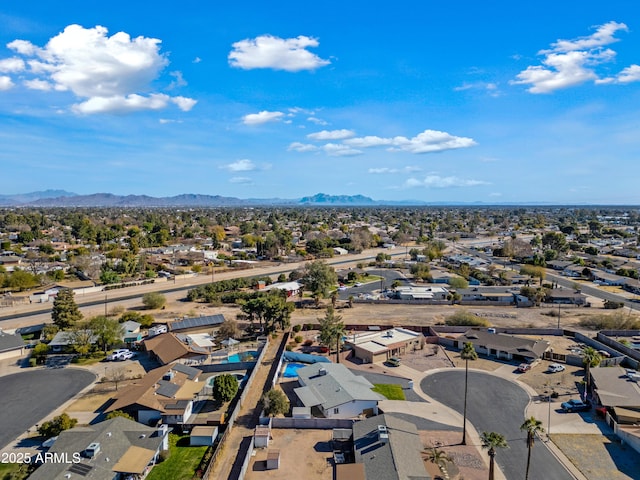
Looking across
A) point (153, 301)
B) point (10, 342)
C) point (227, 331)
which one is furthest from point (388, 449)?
point (153, 301)

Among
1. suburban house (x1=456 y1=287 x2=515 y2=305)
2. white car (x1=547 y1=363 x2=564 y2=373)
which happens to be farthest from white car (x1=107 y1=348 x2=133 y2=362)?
suburban house (x1=456 y1=287 x2=515 y2=305)

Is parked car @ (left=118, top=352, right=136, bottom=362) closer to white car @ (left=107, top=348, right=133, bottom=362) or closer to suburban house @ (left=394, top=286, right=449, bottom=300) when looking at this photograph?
white car @ (left=107, top=348, right=133, bottom=362)

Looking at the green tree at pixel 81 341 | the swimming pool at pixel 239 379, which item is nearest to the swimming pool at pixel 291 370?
the swimming pool at pixel 239 379

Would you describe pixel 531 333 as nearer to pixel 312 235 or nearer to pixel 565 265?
pixel 565 265

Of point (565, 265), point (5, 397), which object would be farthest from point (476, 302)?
point (5, 397)

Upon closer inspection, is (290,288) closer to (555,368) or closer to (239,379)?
(239,379)

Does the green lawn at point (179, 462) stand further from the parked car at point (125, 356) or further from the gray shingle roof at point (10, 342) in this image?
the gray shingle roof at point (10, 342)

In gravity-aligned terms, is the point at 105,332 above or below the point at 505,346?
above
